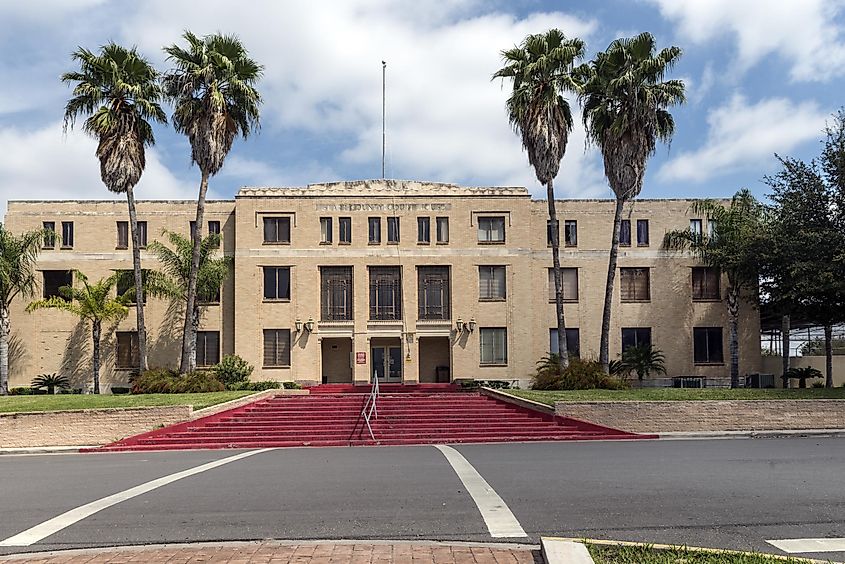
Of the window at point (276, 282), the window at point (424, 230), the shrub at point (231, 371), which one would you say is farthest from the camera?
the window at point (424, 230)

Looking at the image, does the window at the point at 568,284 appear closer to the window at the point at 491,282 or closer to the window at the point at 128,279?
the window at the point at 491,282

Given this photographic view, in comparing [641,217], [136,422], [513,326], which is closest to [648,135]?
[641,217]

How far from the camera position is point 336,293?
120 ft

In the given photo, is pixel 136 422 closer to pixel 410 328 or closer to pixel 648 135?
pixel 410 328

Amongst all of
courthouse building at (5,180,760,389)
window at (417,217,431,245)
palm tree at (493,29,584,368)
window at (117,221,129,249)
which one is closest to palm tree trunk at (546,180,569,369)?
palm tree at (493,29,584,368)

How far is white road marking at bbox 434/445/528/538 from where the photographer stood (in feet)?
27.0

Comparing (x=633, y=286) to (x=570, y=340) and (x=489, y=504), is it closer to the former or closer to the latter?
(x=570, y=340)

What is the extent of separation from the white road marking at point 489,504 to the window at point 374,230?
23.2 meters

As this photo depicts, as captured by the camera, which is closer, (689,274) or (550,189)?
(550,189)

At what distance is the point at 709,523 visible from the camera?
8.46 metres

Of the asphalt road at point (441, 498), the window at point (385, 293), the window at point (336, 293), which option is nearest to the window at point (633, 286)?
the window at point (385, 293)

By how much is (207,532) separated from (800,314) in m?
30.9

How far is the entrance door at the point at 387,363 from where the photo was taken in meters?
36.9

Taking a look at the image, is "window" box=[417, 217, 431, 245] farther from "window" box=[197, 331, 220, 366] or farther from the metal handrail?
the metal handrail
